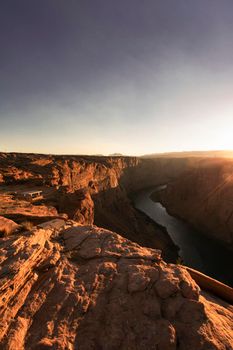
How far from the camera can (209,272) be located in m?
28.2

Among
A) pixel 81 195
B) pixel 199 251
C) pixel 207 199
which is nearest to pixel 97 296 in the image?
pixel 81 195

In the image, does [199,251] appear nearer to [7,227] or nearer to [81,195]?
[81,195]

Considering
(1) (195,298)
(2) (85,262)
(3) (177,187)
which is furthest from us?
(3) (177,187)

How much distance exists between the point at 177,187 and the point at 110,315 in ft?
179

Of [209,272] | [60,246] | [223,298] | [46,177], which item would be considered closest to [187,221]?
[209,272]

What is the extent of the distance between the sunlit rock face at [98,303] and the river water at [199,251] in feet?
78.4

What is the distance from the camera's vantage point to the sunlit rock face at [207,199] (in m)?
39.1

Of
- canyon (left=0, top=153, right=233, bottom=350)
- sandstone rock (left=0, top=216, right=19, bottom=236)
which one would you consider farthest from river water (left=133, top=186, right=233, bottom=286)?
sandstone rock (left=0, top=216, right=19, bottom=236)

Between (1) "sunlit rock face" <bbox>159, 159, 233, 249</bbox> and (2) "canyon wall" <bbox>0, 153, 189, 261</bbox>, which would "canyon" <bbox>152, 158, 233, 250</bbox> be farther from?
(2) "canyon wall" <bbox>0, 153, 189, 261</bbox>

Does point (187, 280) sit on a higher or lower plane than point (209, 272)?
higher

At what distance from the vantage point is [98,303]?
20.6 ft

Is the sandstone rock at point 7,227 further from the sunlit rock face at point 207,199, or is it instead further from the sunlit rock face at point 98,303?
the sunlit rock face at point 207,199

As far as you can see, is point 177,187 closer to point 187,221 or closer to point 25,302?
point 187,221

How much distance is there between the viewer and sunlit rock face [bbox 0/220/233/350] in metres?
5.24
